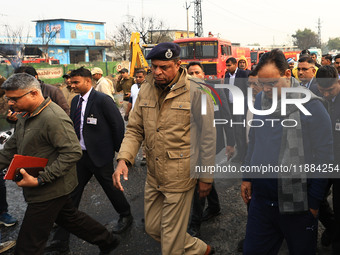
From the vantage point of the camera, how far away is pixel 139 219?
168 inches

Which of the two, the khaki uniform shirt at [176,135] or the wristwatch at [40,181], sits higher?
the khaki uniform shirt at [176,135]

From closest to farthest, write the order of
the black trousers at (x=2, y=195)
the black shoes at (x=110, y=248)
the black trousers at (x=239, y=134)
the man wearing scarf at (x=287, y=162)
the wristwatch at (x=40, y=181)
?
the man wearing scarf at (x=287, y=162)
the wristwatch at (x=40, y=181)
the black shoes at (x=110, y=248)
the black trousers at (x=2, y=195)
the black trousers at (x=239, y=134)

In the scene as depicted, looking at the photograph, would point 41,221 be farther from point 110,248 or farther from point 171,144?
point 171,144

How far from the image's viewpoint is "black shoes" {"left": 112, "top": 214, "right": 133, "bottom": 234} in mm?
3926

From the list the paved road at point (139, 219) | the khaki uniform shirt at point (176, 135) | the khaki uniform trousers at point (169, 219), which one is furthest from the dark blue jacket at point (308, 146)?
the paved road at point (139, 219)

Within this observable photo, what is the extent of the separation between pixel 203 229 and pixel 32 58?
31149 mm

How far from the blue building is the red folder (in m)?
44.9

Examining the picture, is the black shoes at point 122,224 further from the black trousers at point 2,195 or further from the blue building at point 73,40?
the blue building at point 73,40

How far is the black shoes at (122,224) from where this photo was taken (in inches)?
155

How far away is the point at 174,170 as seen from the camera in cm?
258

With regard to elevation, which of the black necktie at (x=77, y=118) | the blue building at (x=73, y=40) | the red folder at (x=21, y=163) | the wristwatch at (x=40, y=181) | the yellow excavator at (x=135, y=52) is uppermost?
the blue building at (x=73, y=40)

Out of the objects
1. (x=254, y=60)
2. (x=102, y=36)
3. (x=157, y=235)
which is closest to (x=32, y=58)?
(x=254, y=60)

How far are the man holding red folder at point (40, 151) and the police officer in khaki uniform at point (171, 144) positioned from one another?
1.76 ft

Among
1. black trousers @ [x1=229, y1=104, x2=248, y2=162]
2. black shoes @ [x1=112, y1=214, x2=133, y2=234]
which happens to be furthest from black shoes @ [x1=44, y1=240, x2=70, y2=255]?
black trousers @ [x1=229, y1=104, x2=248, y2=162]
